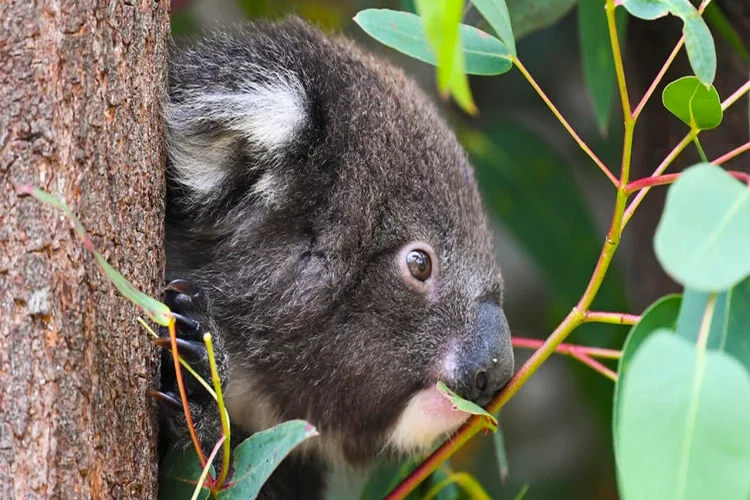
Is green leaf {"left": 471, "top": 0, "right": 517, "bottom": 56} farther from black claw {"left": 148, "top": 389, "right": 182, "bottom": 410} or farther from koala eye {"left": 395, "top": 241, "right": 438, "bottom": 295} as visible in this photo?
black claw {"left": 148, "top": 389, "right": 182, "bottom": 410}

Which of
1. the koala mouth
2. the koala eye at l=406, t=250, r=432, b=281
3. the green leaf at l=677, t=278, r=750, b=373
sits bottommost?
the koala mouth

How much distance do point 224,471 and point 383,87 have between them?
88 centimetres

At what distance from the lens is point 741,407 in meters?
1.01

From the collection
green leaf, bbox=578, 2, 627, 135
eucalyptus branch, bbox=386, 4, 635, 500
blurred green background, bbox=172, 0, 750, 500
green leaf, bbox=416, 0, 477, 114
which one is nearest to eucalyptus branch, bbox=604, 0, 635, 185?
eucalyptus branch, bbox=386, 4, 635, 500

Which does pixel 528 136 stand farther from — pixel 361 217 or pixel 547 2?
pixel 361 217

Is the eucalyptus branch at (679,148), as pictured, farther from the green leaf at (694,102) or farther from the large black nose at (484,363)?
the large black nose at (484,363)

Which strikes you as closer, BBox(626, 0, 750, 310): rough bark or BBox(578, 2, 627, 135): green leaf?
BBox(578, 2, 627, 135): green leaf

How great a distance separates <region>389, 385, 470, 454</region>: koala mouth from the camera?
1768mm

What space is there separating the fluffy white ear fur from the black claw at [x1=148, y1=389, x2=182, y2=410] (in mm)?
383

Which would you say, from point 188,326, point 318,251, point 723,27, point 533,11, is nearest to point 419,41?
point 318,251

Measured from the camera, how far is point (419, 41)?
1.45 m

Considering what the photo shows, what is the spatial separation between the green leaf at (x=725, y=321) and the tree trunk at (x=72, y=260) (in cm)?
71

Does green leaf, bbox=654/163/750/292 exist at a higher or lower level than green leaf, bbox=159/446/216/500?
higher

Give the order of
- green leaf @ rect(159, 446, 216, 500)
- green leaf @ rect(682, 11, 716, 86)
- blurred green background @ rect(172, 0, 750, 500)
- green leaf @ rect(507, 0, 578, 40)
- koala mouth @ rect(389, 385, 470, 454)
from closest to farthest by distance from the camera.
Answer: green leaf @ rect(682, 11, 716, 86), green leaf @ rect(159, 446, 216, 500), koala mouth @ rect(389, 385, 470, 454), green leaf @ rect(507, 0, 578, 40), blurred green background @ rect(172, 0, 750, 500)
